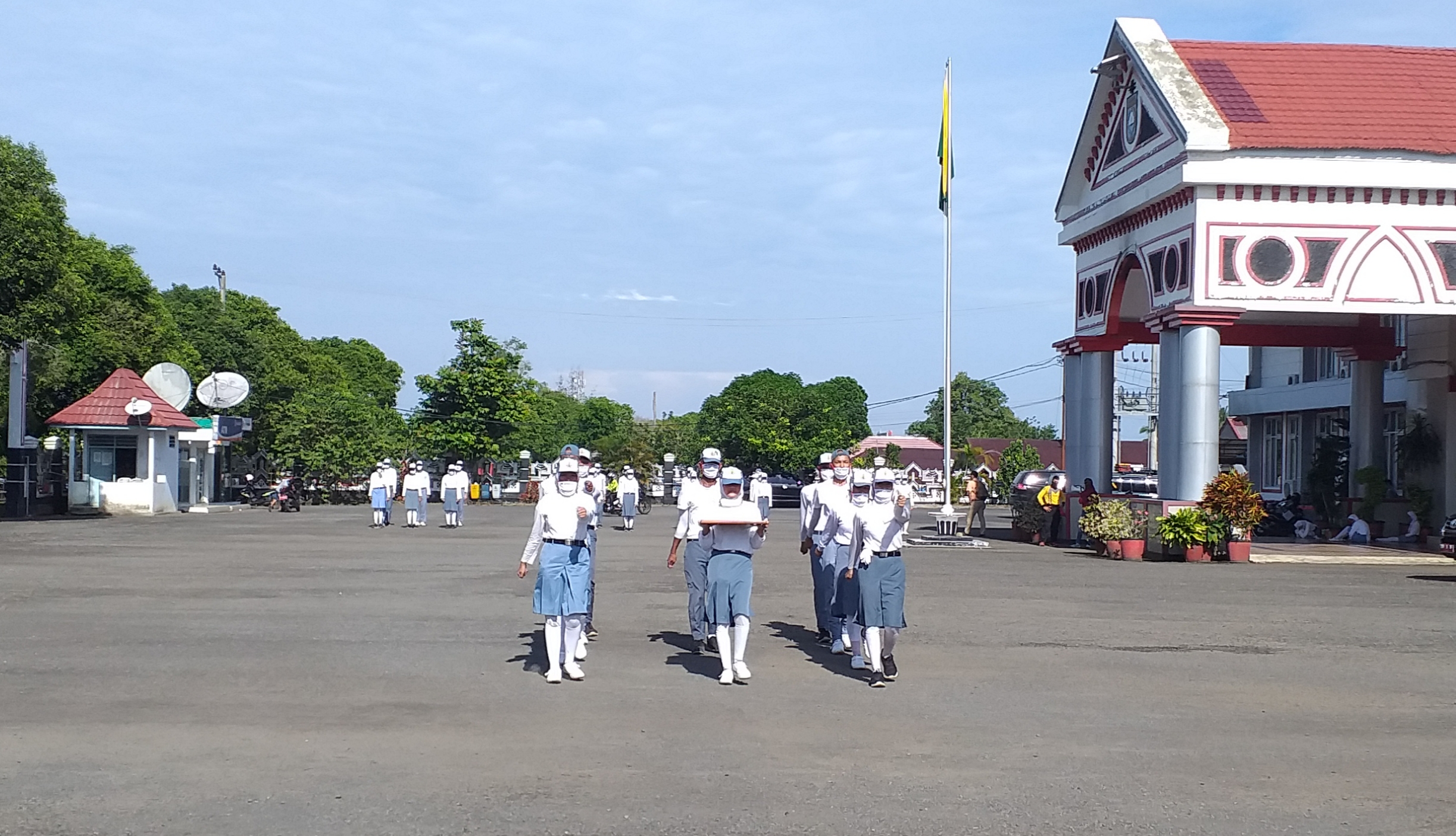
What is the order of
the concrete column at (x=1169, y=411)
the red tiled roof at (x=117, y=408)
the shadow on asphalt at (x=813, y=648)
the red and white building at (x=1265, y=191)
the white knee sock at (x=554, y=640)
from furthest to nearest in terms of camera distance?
the red tiled roof at (x=117, y=408), the concrete column at (x=1169, y=411), the red and white building at (x=1265, y=191), the shadow on asphalt at (x=813, y=648), the white knee sock at (x=554, y=640)

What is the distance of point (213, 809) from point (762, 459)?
216ft

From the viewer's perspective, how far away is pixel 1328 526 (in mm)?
32594

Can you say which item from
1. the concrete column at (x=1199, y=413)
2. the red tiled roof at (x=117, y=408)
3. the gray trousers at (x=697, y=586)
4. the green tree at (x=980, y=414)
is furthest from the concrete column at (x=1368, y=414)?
the green tree at (x=980, y=414)

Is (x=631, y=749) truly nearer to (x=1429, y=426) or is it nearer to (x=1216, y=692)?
(x=1216, y=692)

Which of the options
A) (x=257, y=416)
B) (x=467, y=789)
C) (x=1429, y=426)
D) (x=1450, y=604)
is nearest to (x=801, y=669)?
(x=467, y=789)

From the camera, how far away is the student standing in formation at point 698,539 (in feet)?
40.1

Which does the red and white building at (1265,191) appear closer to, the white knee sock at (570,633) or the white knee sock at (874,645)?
the white knee sock at (874,645)

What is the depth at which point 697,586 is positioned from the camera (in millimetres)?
13031

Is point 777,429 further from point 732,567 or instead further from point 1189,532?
point 732,567

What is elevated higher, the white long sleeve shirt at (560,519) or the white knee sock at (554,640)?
the white long sleeve shirt at (560,519)

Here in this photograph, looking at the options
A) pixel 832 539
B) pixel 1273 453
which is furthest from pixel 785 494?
pixel 832 539

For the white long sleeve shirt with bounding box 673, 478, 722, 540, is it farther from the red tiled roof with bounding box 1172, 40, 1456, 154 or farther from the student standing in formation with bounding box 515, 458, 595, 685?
the red tiled roof with bounding box 1172, 40, 1456, 154

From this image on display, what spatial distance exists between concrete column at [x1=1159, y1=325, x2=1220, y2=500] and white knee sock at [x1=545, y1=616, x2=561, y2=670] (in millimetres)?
17714

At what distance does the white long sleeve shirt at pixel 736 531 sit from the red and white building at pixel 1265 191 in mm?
16685
